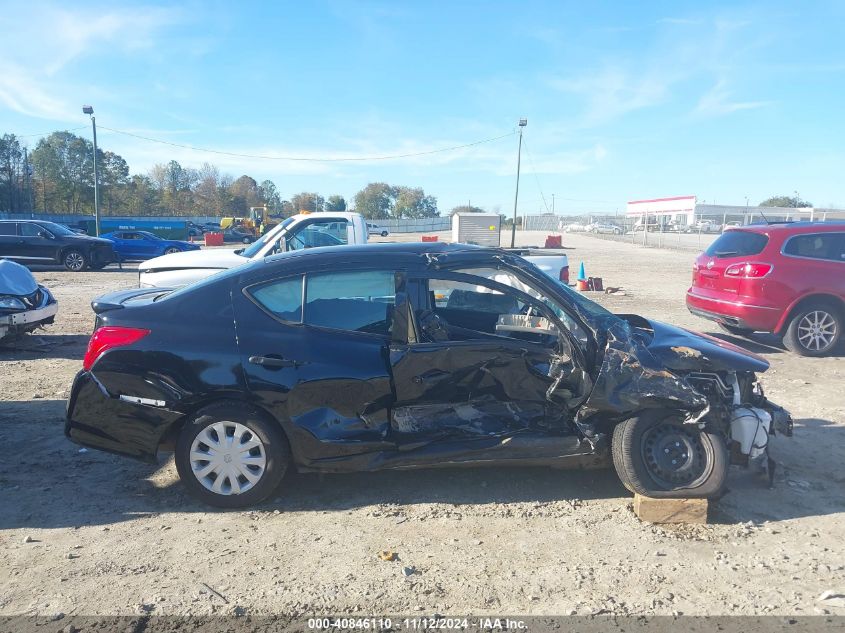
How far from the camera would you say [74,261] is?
842 inches

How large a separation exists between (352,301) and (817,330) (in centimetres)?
728

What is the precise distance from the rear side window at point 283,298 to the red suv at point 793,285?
268 inches

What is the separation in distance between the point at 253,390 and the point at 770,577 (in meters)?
3.12

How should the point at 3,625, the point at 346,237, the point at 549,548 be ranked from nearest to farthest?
1. the point at 3,625
2. the point at 549,548
3. the point at 346,237

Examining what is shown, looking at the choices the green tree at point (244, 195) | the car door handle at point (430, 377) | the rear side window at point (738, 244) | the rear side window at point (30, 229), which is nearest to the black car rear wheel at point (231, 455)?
the car door handle at point (430, 377)

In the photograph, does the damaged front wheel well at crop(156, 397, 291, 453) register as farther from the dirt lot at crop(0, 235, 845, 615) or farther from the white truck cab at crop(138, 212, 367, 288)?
the white truck cab at crop(138, 212, 367, 288)

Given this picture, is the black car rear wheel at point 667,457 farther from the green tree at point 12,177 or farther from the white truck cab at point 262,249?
the green tree at point 12,177

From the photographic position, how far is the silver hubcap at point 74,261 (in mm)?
21281

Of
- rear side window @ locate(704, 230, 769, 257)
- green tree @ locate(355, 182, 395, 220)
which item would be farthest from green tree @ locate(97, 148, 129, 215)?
rear side window @ locate(704, 230, 769, 257)

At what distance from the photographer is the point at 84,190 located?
68812 millimetres

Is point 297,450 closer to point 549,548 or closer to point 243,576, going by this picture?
point 243,576

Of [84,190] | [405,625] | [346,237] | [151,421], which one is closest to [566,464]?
[405,625]

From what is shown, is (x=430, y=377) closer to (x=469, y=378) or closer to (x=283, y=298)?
(x=469, y=378)

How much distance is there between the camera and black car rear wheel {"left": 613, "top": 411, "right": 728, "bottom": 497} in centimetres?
404
